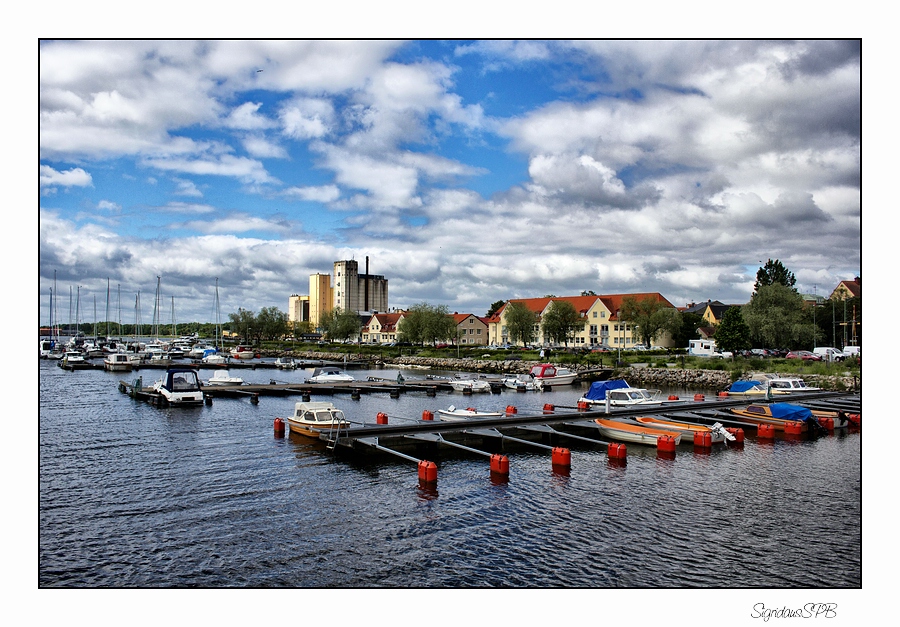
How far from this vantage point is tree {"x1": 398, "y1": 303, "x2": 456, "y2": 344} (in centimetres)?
14825

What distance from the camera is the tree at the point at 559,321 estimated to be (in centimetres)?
13150

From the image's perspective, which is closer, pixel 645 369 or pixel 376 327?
pixel 645 369

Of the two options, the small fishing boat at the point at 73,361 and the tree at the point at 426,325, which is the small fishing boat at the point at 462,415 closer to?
the small fishing boat at the point at 73,361

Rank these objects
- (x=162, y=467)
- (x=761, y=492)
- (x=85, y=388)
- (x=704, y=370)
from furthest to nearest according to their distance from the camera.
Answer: (x=704, y=370) → (x=85, y=388) → (x=162, y=467) → (x=761, y=492)

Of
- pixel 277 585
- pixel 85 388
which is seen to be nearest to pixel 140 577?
pixel 277 585

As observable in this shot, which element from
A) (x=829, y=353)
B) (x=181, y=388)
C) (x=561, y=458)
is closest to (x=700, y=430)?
(x=561, y=458)

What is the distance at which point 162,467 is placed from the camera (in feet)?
102

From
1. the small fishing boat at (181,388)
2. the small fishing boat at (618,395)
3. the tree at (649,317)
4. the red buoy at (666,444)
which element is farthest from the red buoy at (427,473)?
the tree at (649,317)

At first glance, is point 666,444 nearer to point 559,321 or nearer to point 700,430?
point 700,430

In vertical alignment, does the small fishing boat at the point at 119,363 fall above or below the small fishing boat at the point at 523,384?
above

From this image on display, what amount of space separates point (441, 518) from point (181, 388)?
133ft

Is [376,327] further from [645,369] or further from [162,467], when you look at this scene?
[162,467]

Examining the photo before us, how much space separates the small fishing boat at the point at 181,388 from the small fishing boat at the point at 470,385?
95.2 ft
